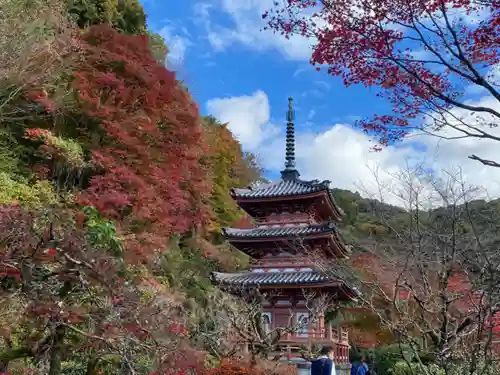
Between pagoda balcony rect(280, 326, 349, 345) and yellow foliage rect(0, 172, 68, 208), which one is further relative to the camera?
pagoda balcony rect(280, 326, 349, 345)

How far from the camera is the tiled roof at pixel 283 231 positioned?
14.6 m

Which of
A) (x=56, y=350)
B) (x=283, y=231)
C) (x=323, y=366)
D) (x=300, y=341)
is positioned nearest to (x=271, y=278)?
(x=283, y=231)

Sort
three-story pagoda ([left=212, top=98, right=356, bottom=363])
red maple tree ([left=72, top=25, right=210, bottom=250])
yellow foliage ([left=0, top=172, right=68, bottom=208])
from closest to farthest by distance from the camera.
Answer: yellow foliage ([left=0, top=172, right=68, bottom=208]), three-story pagoda ([left=212, top=98, right=356, bottom=363]), red maple tree ([left=72, top=25, right=210, bottom=250])

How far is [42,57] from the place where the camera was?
46.8 feet

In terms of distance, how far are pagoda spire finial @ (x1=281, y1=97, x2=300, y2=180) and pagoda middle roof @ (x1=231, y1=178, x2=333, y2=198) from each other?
0.32 m

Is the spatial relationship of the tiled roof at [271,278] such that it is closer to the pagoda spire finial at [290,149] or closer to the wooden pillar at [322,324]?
the wooden pillar at [322,324]

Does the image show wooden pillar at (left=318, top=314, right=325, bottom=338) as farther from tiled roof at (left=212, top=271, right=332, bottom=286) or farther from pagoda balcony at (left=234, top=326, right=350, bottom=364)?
tiled roof at (left=212, top=271, right=332, bottom=286)

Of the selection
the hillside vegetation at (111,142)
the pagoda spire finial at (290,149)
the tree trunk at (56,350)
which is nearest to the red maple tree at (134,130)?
the hillside vegetation at (111,142)

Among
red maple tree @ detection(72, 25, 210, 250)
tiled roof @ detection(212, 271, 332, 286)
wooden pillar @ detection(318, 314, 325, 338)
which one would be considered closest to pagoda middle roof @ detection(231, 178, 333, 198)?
tiled roof @ detection(212, 271, 332, 286)

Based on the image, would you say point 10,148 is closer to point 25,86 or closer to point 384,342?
point 25,86

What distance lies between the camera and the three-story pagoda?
47.8 ft

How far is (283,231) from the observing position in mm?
15375

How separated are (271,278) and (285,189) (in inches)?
118

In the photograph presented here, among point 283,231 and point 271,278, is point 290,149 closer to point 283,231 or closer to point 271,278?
point 283,231
